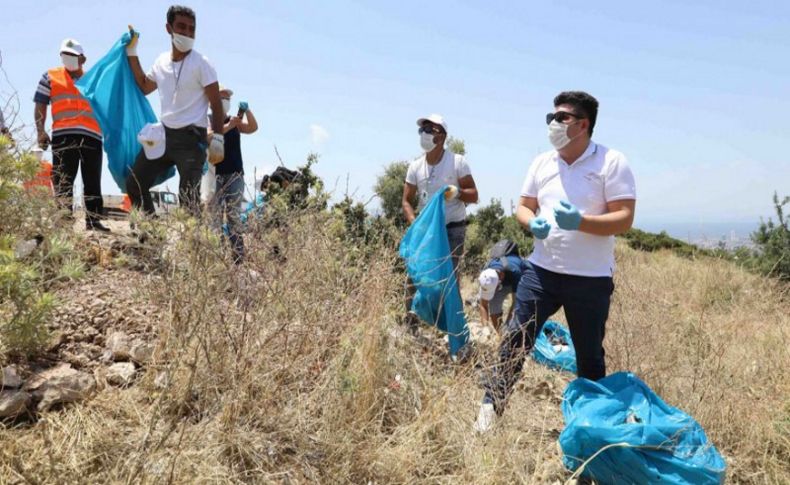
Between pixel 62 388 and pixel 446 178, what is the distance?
272 centimetres

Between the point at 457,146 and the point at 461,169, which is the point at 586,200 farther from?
the point at 457,146

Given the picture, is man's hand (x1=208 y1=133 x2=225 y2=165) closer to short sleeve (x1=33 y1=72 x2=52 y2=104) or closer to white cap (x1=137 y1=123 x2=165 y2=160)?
white cap (x1=137 y1=123 x2=165 y2=160)

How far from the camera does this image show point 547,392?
3.42 meters

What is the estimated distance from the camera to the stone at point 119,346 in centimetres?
252

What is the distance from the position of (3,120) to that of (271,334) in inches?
75.8

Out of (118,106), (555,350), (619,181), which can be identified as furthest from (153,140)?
(555,350)

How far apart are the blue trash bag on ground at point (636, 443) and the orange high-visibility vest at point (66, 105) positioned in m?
4.02

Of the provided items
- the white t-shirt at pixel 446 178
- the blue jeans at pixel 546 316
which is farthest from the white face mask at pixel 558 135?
the white t-shirt at pixel 446 178

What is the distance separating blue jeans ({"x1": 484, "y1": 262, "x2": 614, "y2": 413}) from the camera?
8.35 feet

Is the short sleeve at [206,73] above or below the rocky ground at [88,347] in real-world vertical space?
above

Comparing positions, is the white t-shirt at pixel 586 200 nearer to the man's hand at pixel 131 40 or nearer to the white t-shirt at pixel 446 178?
the white t-shirt at pixel 446 178

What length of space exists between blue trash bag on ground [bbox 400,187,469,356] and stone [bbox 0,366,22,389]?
2.01 m

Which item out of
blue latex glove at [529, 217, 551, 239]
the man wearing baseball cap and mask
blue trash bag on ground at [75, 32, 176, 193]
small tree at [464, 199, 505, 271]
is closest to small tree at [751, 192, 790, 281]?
small tree at [464, 199, 505, 271]

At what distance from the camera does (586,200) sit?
2.59 m
